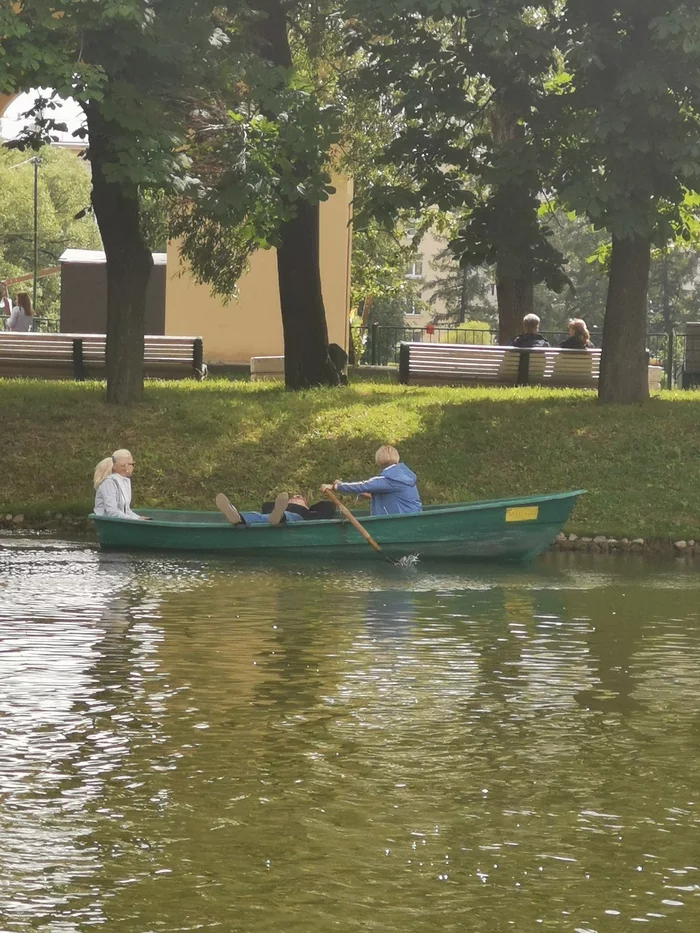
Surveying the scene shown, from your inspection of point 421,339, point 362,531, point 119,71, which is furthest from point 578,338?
point 421,339

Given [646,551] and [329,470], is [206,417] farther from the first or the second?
[646,551]

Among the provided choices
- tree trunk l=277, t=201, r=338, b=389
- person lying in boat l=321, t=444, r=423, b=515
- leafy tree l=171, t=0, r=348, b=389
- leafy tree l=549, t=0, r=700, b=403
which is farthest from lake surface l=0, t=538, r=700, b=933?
tree trunk l=277, t=201, r=338, b=389

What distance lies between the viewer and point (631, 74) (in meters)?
23.9

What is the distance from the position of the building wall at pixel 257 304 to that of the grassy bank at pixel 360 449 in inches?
607

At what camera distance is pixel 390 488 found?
65.2 ft

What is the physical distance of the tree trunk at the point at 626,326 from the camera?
2633 cm

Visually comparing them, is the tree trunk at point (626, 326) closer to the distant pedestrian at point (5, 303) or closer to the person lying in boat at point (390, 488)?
the person lying in boat at point (390, 488)

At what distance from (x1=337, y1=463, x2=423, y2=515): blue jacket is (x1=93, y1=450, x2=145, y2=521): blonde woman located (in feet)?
8.09

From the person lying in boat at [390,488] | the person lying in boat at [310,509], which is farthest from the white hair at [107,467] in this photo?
the person lying in boat at [390,488]

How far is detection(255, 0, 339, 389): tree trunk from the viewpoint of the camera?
93.4 ft

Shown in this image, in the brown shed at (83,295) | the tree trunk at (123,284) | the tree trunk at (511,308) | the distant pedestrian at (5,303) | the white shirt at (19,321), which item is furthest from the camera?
the distant pedestrian at (5,303)

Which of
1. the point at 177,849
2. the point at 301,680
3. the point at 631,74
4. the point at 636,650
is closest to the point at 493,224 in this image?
the point at 631,74

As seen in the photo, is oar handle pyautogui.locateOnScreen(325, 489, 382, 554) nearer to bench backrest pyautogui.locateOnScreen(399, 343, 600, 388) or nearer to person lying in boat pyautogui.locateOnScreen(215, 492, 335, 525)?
person lying in boat pyautogui.locateOnScreen(215, 492, 335, 525)

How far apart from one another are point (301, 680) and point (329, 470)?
483 inches
